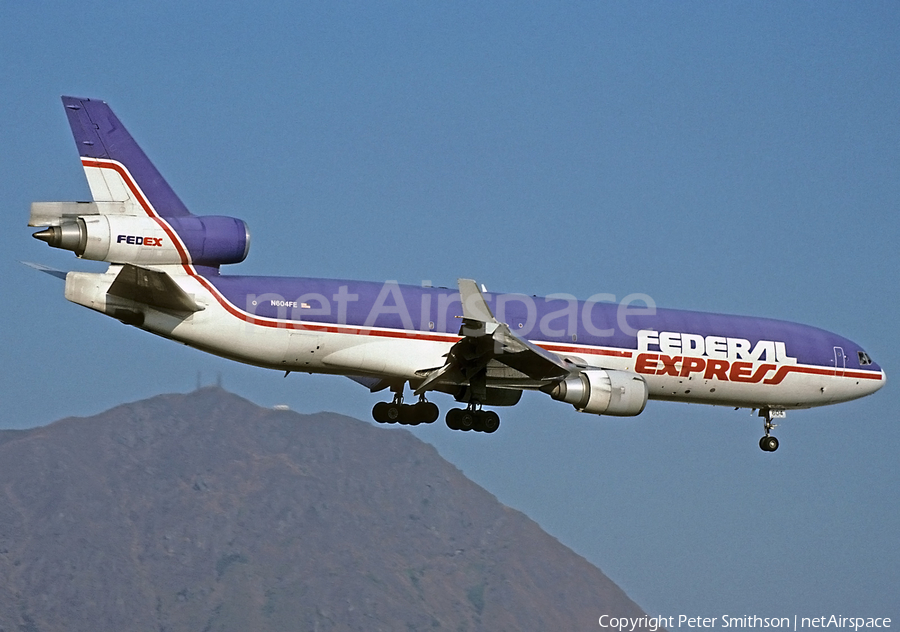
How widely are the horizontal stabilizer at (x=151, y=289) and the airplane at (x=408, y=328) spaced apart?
51mm

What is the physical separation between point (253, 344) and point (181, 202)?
13.9 ft

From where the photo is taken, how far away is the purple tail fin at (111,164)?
3503 centimetres

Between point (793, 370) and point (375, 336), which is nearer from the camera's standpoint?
point (375, 336)

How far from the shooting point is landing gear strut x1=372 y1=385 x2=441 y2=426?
132ft

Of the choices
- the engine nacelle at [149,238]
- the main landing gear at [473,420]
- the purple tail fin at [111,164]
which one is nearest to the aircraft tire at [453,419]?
the main landing gear at [473,420]

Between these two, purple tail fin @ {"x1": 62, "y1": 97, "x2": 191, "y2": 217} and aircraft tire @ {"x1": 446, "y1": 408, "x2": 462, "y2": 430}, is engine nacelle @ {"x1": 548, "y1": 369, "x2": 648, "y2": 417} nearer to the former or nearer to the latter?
aircraft tire @ {"x1": 446, "y1": 408, "x2": 462, "y2": 430}

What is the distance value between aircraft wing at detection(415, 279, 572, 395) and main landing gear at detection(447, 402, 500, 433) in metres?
1.02

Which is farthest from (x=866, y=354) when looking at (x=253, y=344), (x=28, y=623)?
(x=28, y=623)

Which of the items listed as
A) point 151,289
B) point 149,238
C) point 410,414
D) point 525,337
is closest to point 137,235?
point 149,238

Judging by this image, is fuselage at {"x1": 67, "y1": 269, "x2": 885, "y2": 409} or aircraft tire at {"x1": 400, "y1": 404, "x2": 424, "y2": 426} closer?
fuselage at {"x1": 67, "y1": 269, "x2": 885, "y2": 409}

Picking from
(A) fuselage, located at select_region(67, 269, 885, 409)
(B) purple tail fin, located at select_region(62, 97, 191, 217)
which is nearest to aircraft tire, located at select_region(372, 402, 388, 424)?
(A) fuselage, located at select_region(67, 269, 885, 409)

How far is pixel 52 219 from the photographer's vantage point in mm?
32875

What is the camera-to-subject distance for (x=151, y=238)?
1347 inches

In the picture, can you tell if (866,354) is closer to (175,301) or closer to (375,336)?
(375,336)
